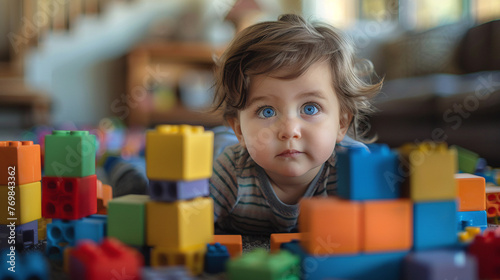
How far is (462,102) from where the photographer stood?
1.72m

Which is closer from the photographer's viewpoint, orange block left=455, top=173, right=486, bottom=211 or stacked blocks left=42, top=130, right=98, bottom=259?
stacked blocks left=42, top=130, right=98, bottom=259

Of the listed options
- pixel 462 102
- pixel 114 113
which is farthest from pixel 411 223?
pixel 114 113

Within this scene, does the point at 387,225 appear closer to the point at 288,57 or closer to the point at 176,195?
the point at 176,195

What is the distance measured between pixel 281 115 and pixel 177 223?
0.32 meters

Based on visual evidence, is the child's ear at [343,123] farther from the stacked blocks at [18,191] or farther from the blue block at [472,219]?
the stacked blocks at [18,191]

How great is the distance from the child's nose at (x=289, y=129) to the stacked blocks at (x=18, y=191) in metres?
0.41

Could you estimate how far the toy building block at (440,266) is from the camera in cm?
51

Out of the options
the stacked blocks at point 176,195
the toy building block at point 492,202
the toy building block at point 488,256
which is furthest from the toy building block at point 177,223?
the toy building block at point 492,202

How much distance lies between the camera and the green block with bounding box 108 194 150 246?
61 cm

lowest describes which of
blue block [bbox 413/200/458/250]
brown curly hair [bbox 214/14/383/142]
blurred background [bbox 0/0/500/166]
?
blue block [bbox 413/200/458/250]

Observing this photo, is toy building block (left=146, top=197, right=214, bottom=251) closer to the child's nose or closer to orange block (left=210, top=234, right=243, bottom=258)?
orange block (left=210, top=234, right=243, bottom=258)

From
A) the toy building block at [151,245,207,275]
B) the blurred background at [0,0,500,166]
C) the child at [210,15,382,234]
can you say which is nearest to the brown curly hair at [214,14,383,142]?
A: the child at [210,15,382,234]

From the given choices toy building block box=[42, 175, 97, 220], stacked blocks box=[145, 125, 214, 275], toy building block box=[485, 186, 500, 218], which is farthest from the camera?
toy building block box=[485, 186, 500, 218]

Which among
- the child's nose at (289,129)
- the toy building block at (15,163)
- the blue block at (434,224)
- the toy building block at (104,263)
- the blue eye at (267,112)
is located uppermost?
the blue eye at (267,112)
